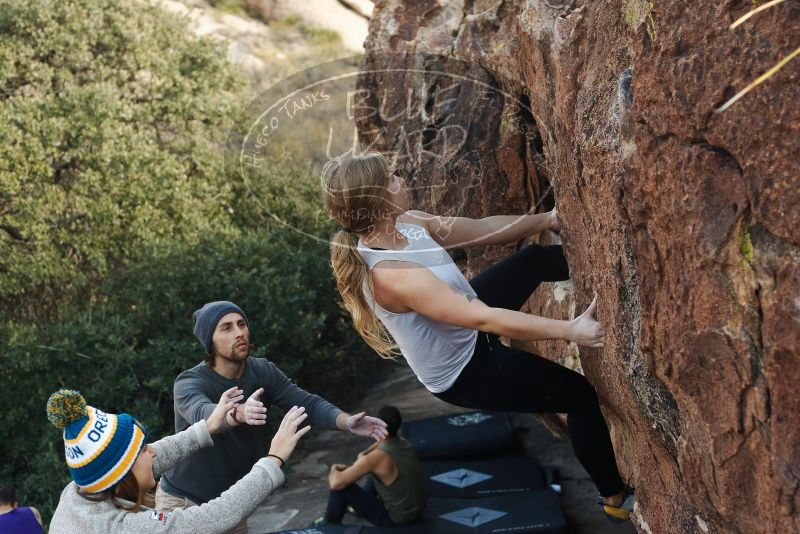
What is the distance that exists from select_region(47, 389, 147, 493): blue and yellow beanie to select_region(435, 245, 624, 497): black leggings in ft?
4.18

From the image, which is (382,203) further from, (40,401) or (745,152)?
(40,401)

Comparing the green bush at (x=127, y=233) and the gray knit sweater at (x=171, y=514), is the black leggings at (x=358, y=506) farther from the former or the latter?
the gray knit sweater at (x=171, y=514)

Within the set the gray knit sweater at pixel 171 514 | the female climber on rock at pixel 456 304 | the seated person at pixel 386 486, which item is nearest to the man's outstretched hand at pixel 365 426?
the female climber on rock at pixel 456 304

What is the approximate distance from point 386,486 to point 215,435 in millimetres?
2546

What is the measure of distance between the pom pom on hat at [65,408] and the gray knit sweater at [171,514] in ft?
0.66

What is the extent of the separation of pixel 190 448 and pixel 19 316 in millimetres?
7502

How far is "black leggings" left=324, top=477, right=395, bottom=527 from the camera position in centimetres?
651

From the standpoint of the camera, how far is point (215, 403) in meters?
4.24

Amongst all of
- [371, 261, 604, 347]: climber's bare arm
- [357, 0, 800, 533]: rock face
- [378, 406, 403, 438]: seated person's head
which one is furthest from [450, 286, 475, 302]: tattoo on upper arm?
[378, 406, 403, 438]: seated person's head

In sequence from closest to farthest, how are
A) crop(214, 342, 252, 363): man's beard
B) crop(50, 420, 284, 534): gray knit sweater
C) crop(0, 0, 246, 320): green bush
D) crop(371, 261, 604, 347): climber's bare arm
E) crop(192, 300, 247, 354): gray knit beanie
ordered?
crop(50, 420, 284, 534): gray knit sweater < crop(371, 261, 604, 347): climber's bare arm < crop(214, 342, 252, 363): man's beard < crop(192, 300, 247, 354): gray knit beanie < crop(0, 0, 246, 320): green bush

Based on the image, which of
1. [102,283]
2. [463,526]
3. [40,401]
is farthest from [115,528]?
[102,283]

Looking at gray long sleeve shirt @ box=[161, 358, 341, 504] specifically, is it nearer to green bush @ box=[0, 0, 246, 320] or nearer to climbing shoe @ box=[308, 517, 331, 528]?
climbing shoe @ box=[308, 517, 331, 528]

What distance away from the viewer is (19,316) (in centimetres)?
1033

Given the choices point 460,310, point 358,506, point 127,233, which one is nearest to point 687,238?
point 460,310
